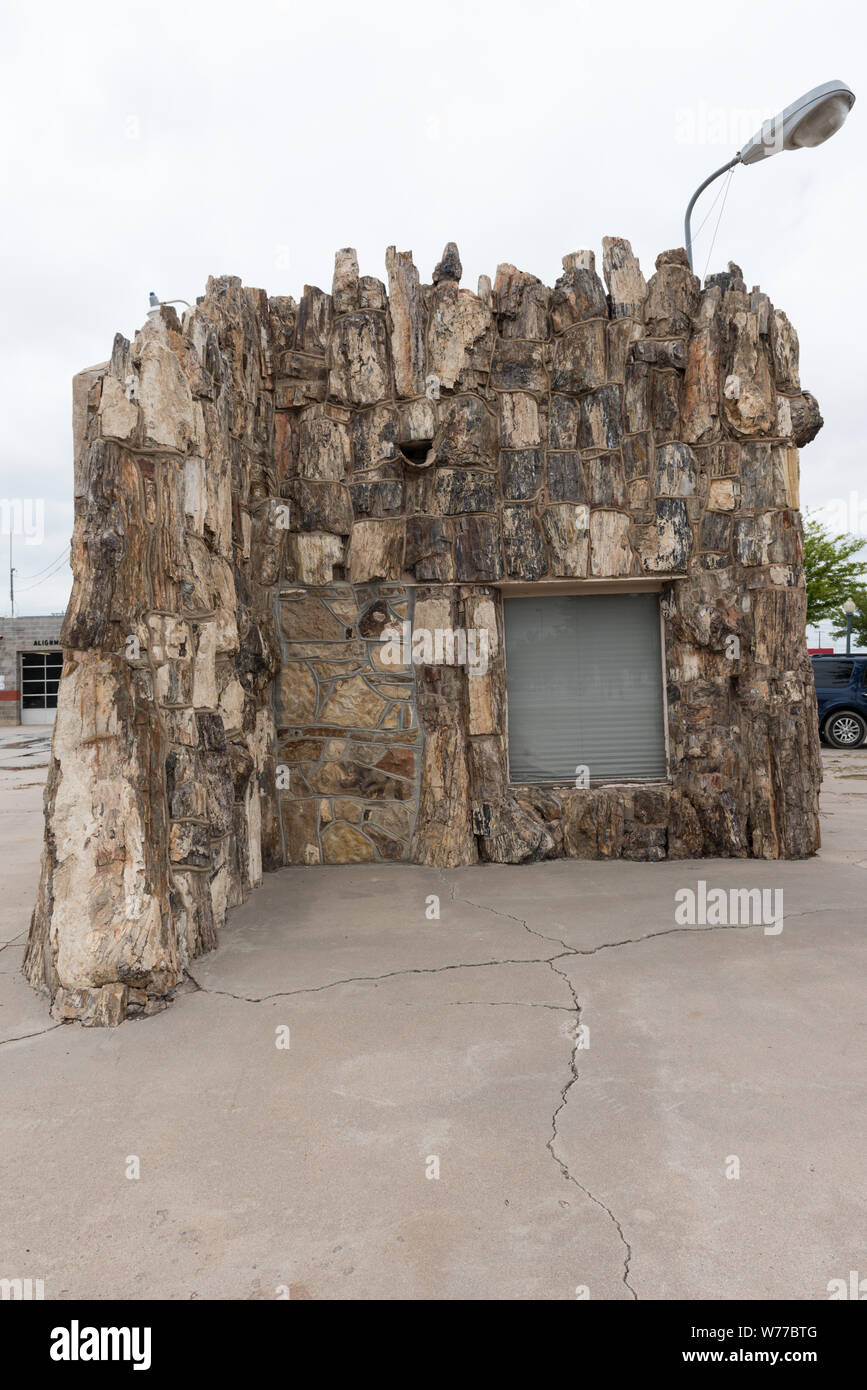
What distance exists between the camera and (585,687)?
609 cm

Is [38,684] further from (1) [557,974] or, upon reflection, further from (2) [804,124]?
(1) [557,974]

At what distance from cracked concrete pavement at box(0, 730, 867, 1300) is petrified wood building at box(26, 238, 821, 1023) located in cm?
145

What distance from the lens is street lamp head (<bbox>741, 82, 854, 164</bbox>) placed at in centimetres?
542

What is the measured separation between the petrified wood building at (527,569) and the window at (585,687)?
0.02 meters

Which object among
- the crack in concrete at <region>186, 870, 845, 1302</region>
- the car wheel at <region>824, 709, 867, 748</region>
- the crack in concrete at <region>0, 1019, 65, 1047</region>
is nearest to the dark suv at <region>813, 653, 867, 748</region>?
the car wheel at <region>824, 709, 867, 748</region>

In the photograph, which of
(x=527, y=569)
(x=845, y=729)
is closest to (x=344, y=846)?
(x=527, y=569)

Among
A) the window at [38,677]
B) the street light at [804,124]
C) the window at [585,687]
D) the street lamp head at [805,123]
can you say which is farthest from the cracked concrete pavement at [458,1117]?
the window at [38,677]

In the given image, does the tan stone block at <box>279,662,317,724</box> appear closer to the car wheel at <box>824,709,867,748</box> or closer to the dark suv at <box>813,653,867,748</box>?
the dark suv at <box>813,653,867,748</box>

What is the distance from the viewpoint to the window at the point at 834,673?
13539 mm

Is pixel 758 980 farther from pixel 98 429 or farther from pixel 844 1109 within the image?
pixel 98 429

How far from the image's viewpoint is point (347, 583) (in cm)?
597

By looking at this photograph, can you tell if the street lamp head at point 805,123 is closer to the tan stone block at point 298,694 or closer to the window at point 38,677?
the tan stone block at point 298,694
